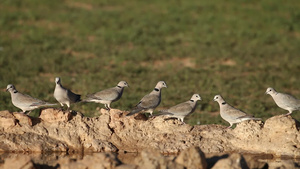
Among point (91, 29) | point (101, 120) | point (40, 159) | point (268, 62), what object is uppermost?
point (91, 29)

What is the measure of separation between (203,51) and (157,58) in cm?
216

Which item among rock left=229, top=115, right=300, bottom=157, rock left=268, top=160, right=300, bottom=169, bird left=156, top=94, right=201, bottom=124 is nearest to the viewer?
rock left=268, top=160, right=300, bottom=169

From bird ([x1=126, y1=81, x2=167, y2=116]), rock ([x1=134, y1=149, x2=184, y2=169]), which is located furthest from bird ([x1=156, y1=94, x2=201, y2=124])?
rock ([x1=134, y1=149, x2=184, y2=169])

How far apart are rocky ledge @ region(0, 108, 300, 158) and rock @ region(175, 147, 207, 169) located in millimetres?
1905

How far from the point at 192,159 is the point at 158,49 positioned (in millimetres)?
15068

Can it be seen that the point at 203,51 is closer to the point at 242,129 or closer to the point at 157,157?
the point at 242,129

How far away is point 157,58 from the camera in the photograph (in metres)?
23.8

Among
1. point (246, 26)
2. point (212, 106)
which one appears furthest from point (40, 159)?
point (246, 26)

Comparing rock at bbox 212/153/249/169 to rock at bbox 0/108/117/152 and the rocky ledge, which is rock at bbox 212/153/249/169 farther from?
rock at bbox 0/108/117/152

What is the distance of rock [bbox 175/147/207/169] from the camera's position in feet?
32.7

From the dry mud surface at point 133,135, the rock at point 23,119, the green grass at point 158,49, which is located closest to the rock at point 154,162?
the dry mud surface at point 133,135

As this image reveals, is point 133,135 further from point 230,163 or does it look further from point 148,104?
point 230,163

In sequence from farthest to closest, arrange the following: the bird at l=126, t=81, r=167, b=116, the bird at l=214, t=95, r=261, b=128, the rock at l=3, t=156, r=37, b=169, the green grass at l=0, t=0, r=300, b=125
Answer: the green grass at l=0, t=0, r=300, b=125, the bird at l=126, t=81, r=167, b=116, the bird at l=214, t=95, r=261, b=128, the rock at l=3, t=156, r=37, b=169

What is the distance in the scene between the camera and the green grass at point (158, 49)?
1953 centimetres
